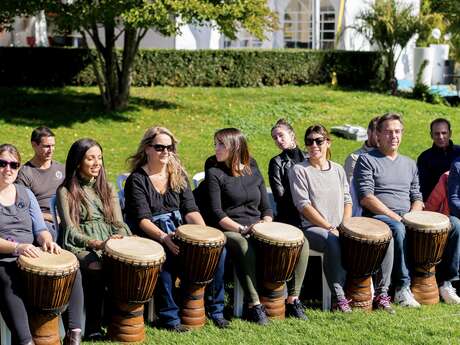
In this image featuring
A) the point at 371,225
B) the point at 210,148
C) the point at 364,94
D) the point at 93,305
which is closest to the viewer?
the point at 93,305

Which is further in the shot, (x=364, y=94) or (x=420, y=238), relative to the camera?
(x=364, y=94)

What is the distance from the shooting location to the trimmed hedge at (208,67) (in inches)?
667

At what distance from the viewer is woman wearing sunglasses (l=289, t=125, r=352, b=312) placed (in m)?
5.93

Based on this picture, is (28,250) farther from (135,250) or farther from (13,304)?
(135,250)

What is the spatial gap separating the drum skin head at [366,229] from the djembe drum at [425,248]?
0.97 feet

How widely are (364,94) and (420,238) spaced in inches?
522

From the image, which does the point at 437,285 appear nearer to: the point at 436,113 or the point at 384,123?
the point at 384,123

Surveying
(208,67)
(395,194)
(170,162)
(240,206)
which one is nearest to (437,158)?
(395,194)

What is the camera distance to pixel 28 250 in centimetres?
485

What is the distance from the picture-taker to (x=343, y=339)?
5.31m

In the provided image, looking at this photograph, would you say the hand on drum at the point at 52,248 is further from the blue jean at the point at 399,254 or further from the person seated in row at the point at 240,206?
the blue jean at the point at 399,254

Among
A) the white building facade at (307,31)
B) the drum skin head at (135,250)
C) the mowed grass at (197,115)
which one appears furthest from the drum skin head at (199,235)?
the white building facade at (307,31)

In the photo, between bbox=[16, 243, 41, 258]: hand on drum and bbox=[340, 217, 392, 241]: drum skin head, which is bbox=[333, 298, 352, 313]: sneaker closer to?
bbox=[340, 217, 392, 241]: drum skin head

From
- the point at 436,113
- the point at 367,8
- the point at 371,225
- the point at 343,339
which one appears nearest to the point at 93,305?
the point at 343,339
